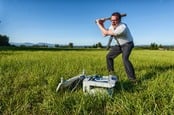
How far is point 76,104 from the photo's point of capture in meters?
3.54

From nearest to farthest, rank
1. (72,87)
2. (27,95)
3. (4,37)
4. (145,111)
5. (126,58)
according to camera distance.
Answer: (145,111) < (27,95) < (72,87) < (126,58) < (4,37)

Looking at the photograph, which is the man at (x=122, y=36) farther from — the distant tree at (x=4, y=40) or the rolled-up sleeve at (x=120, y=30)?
the distant tree at (x=4, y=40)

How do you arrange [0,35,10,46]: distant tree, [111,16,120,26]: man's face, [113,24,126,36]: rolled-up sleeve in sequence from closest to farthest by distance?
[113,24,126,36]: rolled-up sleeve, [111,16,120,26]: man's face, [0,35,10,46]: distant tree

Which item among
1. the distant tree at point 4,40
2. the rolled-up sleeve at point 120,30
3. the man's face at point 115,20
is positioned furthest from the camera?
the distant tree at point 4,40

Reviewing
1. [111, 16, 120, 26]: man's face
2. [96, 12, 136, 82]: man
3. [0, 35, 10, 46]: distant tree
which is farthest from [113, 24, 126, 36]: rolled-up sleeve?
[0, 35, 10, 46]: distant tree

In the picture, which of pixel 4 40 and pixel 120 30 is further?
pixel 4 40

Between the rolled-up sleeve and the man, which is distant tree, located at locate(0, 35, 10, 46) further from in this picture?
the rolled-up sleeve

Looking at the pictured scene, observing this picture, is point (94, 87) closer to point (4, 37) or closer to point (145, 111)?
point (145, 111)

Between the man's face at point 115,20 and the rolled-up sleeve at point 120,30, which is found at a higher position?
the man's face at point 115,20

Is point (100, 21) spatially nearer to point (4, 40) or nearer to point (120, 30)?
point (120, 30)

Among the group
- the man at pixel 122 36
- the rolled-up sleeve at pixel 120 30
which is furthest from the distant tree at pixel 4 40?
the rolled-up sleeve at pixel 120 30

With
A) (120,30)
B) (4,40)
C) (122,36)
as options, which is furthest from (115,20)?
(4,40)

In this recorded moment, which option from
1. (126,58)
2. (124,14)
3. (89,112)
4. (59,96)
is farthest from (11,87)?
(124,14)

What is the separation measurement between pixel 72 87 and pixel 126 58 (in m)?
1.76
